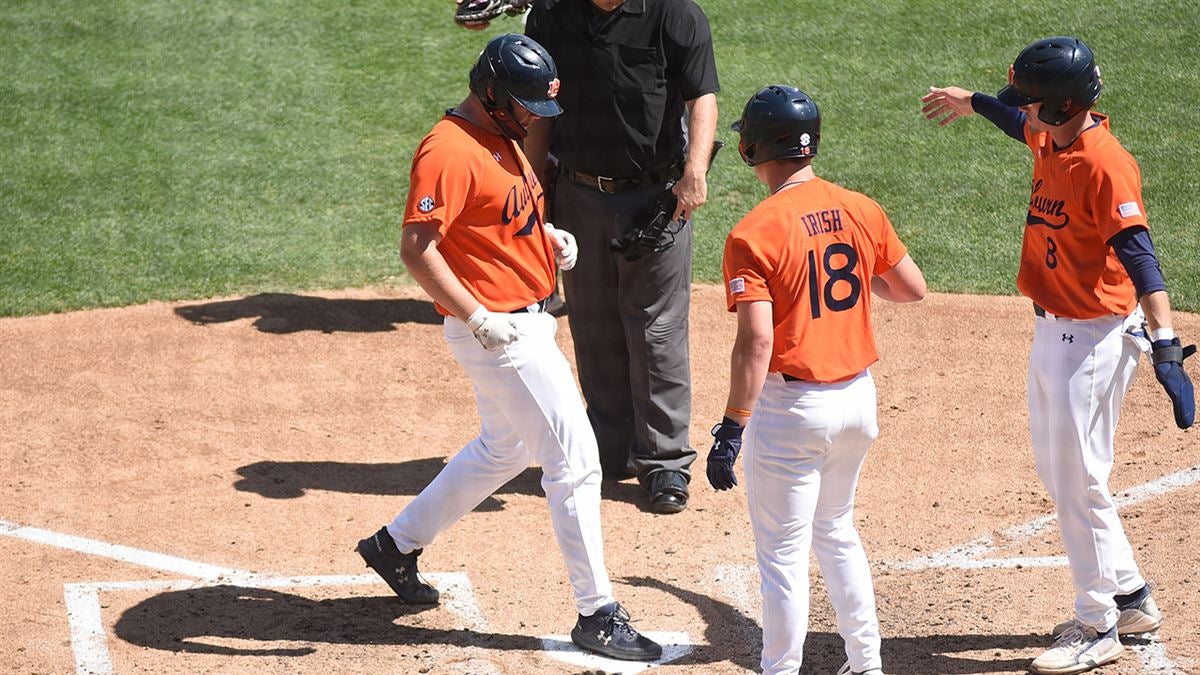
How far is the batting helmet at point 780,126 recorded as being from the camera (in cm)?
406

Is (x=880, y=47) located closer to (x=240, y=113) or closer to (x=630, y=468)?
(x=240, y=113)

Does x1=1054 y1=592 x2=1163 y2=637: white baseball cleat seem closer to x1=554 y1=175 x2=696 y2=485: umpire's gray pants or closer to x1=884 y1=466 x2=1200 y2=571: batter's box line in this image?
x1=884 y1=466 x2=1200 y2=571: batter's box line

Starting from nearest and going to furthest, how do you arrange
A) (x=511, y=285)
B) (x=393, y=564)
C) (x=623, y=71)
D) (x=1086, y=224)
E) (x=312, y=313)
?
1. (x=1086, y=224)
2. (x=511, y=285)
3. (x=393, y=564)
4. (x=623, y=71)
5. (x=312, y=313)

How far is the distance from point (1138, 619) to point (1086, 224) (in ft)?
4.45

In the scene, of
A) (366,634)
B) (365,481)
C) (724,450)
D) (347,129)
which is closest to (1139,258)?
(724,450)

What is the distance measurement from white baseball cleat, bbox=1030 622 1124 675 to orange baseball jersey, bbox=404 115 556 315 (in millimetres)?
2072

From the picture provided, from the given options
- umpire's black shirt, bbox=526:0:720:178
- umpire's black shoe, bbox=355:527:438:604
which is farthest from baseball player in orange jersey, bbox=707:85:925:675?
umpire's black shirt, bbox=526:0:720:178

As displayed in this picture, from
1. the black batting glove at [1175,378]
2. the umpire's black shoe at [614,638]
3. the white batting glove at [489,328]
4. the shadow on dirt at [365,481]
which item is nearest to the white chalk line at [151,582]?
the umpire's black shoe at [614,638]

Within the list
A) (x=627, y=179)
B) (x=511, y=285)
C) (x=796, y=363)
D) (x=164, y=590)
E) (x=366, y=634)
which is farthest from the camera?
(x=627, y=179)

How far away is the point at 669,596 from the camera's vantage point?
529 centimetres

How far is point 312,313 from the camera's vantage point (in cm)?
836

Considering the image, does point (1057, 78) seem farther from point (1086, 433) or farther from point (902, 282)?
point (1086, 433)

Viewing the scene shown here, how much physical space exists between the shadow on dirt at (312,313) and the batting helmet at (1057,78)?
4.42 meters

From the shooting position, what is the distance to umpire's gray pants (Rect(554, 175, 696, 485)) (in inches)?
240
